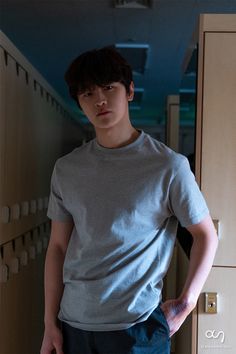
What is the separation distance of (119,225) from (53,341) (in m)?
0.40

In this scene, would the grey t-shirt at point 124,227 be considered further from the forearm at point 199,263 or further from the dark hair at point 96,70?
the dark hair at point 96,70

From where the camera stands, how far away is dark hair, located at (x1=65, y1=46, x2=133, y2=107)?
1.05 meters

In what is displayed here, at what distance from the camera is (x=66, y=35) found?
365cm

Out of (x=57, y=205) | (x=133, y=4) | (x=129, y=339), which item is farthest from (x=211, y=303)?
(x=133, y=4)

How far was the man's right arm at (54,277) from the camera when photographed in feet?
3.81

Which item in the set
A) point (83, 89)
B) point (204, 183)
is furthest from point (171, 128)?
point (83, 89)

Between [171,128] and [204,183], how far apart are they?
1.30 meters

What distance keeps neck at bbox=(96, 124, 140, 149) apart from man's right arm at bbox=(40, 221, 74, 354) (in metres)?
0.25

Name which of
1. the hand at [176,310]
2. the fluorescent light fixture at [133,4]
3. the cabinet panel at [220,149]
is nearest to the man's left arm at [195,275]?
the hand at [176,310]

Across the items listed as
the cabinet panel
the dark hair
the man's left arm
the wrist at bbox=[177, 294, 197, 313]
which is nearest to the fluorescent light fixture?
the cabinet panel

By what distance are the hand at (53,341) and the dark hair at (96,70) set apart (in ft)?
2.13

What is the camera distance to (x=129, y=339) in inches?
39.6

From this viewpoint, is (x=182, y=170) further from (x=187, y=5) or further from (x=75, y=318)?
(x=187, y=5)

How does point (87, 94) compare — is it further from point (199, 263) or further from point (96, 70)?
point (199, 263)
